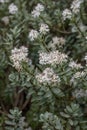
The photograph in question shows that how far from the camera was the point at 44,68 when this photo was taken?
2.45m

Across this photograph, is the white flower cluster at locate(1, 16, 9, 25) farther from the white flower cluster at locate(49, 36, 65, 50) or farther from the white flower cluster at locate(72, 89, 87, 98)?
the white flower cluster at locate(72, 89, 87, 98)

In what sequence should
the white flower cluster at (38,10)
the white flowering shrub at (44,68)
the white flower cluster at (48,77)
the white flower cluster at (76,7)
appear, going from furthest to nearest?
the white flower cluster at (38,10)
the white flower cluster at (76,7)
the white flowering shrub at (44,68)
the white flower cluster at (48,77)

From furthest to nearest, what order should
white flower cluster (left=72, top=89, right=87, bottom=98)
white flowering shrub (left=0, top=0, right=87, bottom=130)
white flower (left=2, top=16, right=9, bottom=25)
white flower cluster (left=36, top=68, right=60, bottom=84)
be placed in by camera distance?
white flower (left=2, top=16, right=9, bottom=25) < white flower cluster (left=72, top=89, right=87, bottom=98) < white flowering shrub (left=0, top=0, right=87, bottom=130) < white flower cluster (left=36, top=68, right=60, bottom=84)

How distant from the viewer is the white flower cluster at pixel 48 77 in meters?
2.19

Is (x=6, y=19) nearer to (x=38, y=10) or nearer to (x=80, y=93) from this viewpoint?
(x=38, y=10)

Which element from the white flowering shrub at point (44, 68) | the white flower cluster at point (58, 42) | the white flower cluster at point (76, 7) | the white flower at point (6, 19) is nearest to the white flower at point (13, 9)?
the white flowering shrub at point (44, 68)

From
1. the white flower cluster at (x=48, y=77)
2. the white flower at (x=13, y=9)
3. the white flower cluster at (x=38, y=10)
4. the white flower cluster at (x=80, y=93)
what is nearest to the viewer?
the white flower cluster at (x=48, y=77)

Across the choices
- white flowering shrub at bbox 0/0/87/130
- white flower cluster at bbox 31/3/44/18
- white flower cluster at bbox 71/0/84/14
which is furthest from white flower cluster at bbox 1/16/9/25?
white flower cluster at bbox 71/0/84/14

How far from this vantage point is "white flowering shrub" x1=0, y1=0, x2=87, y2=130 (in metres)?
2.30

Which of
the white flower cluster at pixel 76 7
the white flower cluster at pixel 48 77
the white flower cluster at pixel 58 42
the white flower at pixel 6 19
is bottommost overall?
the white flower cluster at pixel 48 77

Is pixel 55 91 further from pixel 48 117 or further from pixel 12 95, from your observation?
pixel 12 95

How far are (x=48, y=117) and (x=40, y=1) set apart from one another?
3.85 feet

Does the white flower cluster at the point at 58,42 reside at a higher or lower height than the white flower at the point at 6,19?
lower

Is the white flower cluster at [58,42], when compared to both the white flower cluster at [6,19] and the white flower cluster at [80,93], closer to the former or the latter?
the white flower cluster at [80,93]
